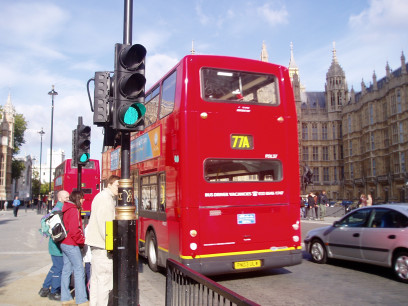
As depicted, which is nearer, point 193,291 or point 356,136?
point 193,291

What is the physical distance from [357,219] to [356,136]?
58.7m

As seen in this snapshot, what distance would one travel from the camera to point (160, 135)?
8.84 meters

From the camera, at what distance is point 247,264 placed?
25.3 ft

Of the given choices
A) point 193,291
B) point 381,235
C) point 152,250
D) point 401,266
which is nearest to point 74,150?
point 152,250

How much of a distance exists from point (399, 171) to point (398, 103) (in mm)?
8322

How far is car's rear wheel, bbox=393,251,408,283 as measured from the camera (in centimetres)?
769

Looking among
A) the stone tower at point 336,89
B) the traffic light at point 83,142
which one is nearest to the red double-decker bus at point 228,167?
the traffic light at point 83,142

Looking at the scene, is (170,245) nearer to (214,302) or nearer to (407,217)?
(407,217)

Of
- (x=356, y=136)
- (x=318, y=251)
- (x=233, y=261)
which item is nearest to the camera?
(x=233, y=261)

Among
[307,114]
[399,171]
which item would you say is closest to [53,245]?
[399,171]

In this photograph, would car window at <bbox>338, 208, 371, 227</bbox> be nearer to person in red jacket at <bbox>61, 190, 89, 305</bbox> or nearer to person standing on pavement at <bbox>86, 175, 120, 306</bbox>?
person standing on pavement at <bbox>86, 175, 120, 306</bbox>

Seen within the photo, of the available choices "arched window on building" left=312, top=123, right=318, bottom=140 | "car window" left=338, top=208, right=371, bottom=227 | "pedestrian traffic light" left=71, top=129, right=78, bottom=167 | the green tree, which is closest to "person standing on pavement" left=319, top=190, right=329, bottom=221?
"car window" left=338, top=208, right=371, bottom=227

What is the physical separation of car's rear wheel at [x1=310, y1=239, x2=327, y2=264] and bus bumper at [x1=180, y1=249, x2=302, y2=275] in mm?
2190

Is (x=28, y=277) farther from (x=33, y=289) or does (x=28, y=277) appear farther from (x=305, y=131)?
(x=305, y=131)
